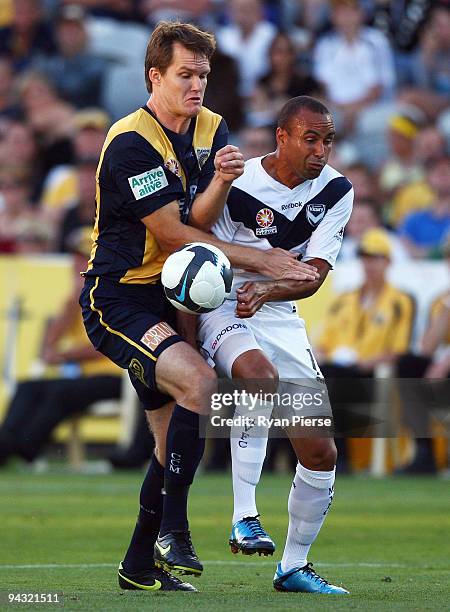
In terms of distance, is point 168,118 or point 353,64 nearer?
point 168,118

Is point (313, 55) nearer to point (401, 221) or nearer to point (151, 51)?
point (401, 221)

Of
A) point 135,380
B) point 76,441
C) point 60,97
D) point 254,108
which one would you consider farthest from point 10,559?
point 60,97

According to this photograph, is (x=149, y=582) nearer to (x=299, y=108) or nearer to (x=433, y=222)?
(x=299, y=108)

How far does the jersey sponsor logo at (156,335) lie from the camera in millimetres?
6859

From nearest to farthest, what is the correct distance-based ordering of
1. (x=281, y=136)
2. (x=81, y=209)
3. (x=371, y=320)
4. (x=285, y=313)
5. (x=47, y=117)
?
1. (x=281, y=136)
2. (x=285, y=313)
3. (x=371, y=320)
4. (x=81, y=209)
5. (x=47, y=117)

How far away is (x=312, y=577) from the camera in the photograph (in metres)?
7.16

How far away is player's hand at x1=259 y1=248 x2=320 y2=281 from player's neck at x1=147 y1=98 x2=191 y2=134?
2.54 ft

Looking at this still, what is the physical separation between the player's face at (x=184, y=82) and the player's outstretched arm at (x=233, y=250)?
0.49 meters

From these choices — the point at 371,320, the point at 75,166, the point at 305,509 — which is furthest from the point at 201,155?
the point at 75,166

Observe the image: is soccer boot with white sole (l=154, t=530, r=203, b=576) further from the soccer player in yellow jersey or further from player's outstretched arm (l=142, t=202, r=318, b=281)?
player's outstretched arm (l=142, t=202, r=318, b=281)

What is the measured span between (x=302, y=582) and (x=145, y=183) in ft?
7.07

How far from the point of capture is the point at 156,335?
22.6ft

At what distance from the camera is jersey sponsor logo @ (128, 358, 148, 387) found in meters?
6.90

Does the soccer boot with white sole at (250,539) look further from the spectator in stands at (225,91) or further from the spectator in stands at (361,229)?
the spectator in stands at (225,91)
